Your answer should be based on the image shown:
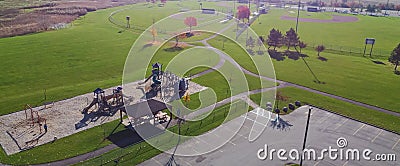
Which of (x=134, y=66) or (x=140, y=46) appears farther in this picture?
(x=140, y=46)

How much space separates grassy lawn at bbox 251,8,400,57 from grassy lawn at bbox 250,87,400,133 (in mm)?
35277

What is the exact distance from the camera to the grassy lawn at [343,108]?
39938mm

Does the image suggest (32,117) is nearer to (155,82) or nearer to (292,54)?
(155,82)

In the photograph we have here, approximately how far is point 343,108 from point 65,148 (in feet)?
112

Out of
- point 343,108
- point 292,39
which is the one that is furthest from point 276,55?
point 343,108

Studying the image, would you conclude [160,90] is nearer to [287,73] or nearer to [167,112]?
[167,112]

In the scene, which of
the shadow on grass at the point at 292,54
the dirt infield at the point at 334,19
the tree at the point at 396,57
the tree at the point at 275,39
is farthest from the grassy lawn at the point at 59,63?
the dirt infield at the point at 334,19

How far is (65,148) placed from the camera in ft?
108

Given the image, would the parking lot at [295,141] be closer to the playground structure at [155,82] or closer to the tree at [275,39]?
the playground structure at [155,82]

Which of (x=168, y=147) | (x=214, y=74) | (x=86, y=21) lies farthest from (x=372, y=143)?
(x=86, y=21)

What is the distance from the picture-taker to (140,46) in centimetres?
7638

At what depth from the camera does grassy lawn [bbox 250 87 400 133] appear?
3994cm

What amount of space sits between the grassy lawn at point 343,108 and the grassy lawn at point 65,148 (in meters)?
21.1

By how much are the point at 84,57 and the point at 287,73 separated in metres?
38.9
